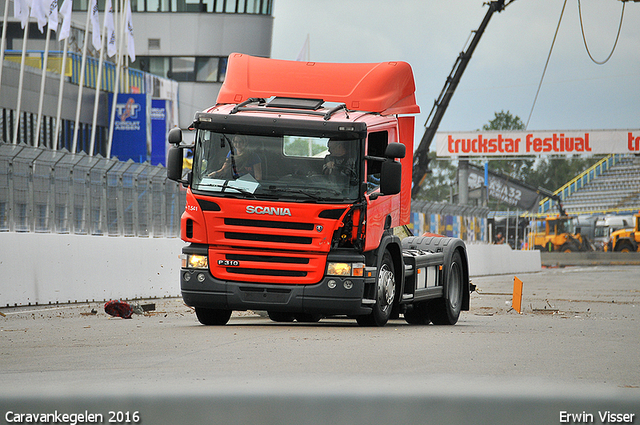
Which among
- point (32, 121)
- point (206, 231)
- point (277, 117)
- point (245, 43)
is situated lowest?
point (206, 231)

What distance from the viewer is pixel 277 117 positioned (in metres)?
11.6

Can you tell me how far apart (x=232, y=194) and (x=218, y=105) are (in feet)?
5.27

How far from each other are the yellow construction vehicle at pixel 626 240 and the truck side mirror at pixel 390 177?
55357 millimetres

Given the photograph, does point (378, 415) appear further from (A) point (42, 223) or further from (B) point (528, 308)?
(B) point (528, 308)

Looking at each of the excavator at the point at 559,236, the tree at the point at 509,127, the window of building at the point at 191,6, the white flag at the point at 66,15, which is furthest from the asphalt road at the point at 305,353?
the tree at the point at 509,127

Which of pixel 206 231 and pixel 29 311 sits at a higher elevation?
pixel 206 231

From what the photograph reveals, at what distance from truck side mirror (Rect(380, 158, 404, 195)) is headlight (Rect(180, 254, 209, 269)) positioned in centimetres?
231

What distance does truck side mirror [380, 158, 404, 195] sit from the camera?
11.6 meters

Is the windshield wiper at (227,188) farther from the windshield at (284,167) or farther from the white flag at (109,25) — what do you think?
the white flag at (109,25)

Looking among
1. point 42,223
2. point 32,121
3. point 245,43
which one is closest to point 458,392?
point 42,223

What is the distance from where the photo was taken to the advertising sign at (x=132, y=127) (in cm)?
5069

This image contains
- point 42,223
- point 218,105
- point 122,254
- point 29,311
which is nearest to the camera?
point 218,105

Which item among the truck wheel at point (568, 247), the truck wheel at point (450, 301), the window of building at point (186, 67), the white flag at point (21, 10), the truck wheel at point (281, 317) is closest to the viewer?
the truck wheel at point (281, 317)

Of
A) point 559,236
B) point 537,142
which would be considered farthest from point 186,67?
point 559,236
